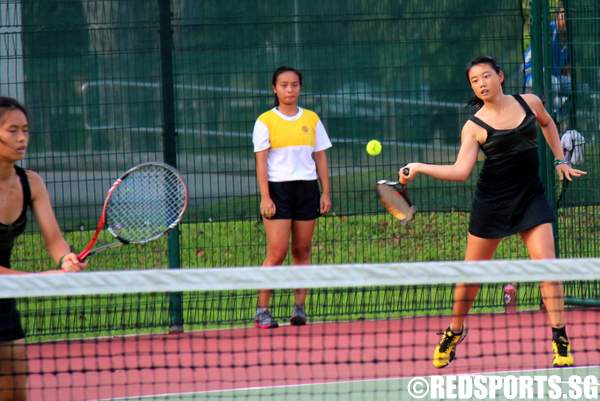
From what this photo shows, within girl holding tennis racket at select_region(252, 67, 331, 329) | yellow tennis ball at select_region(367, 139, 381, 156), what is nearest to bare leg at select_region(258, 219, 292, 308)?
girl holding tennis racket at select_region(252, 67, 331, 329)

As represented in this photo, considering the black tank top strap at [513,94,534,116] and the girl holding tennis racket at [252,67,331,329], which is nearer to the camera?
the black tank top strap at [513,94,534,116]

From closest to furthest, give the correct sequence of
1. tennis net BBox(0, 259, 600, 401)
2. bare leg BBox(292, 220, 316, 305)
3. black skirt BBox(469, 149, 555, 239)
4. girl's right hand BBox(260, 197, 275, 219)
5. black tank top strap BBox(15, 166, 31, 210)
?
tennis net BBox(0, 259, 600, 401), black tank top strap BBox(15, 166, 31, 210), black skirt BBox(469, 149, 555, 239), girl's right hand BBox(260, 197, 275, 219), bare leg BBox(292, 220, 316, 305)

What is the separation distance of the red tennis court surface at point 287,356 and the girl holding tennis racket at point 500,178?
34 centimetres

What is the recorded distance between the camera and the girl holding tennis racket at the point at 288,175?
8320 mm

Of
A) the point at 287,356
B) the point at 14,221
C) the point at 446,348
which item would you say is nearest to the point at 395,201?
the point at 446,348

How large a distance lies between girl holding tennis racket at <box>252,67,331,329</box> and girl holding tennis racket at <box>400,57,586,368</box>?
1.61m

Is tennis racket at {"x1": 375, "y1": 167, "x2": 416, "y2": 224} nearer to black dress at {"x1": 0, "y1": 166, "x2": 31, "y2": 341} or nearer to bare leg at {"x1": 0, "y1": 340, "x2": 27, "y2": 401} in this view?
black dress at {"x1": 0, "y1": 166, "x2": 31, "y2": 341}

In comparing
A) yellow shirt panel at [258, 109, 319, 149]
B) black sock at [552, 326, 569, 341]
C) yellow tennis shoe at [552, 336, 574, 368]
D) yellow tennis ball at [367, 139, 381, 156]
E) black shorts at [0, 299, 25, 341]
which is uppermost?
yellow shirt panel at [258, 109, 319, 149]

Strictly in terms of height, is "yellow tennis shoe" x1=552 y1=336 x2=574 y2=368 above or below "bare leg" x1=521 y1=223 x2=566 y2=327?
below

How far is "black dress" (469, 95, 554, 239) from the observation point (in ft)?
22.6

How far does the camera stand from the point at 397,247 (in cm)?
952

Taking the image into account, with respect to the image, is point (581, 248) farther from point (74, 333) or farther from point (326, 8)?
point (74, 333)

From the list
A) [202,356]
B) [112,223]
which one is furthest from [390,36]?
[112,223]

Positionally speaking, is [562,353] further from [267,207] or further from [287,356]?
[267,207]
